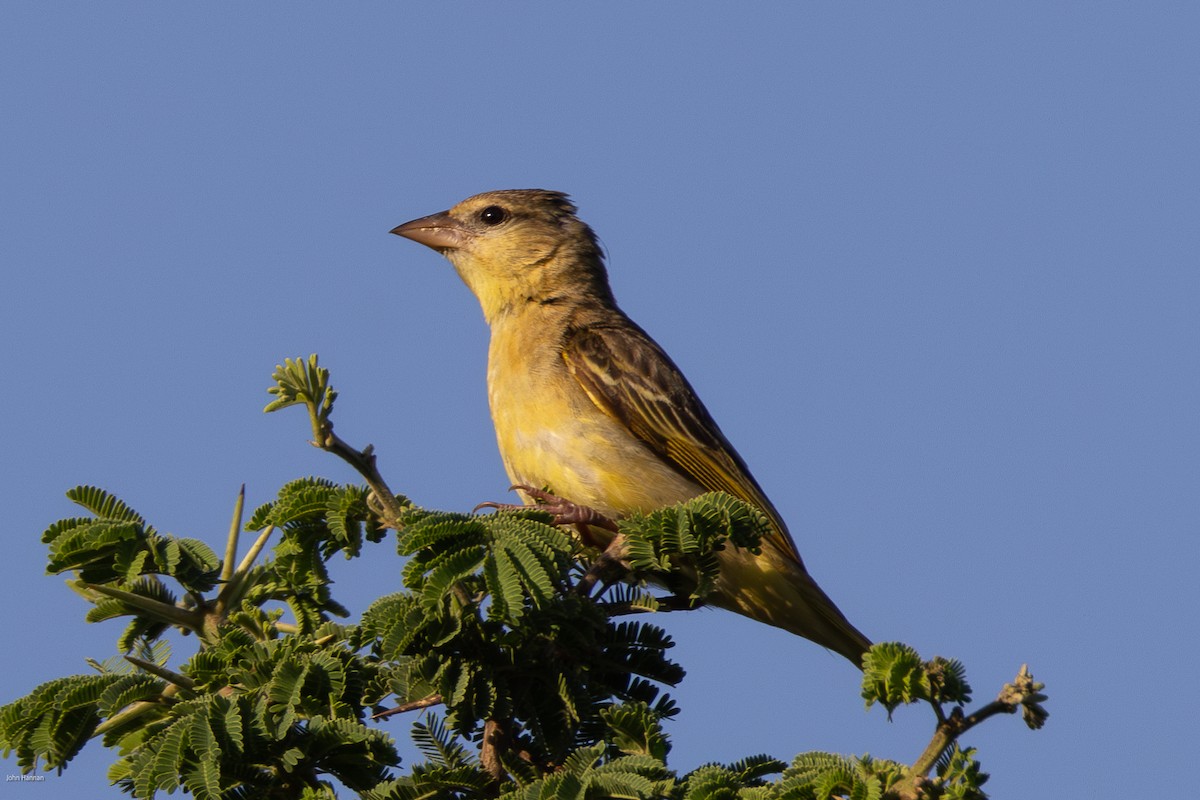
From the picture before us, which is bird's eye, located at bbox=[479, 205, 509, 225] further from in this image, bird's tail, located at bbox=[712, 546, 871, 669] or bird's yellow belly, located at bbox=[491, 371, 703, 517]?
bird's tail, located at bbox=[712, 546, 871, 669]

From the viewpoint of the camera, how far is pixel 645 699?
404 centimetres

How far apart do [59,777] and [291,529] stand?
891 mm

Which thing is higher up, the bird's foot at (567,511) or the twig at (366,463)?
the bird's foot at (567,511)

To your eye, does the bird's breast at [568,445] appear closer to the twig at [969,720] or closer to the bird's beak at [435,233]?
the bird's beak at [435,233]

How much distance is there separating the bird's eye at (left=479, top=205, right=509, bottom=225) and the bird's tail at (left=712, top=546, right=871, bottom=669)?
2.59 meters

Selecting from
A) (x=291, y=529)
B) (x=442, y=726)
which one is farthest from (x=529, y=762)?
(x=291, y=529)

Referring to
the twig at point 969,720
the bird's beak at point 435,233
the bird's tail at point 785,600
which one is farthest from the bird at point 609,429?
the twig at point 969,720

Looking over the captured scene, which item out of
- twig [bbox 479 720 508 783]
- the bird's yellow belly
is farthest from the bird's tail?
twig [bbox 479 720 508 783]

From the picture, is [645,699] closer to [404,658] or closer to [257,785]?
[404,658]

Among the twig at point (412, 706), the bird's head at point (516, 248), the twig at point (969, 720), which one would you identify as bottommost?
the twig at point (969, 720)

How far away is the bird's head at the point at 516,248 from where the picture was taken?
24.2ft

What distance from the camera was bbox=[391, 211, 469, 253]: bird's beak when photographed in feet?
25.2

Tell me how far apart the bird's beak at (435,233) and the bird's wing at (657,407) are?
125 cm

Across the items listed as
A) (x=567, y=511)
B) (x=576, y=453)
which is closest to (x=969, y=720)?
(x=567, y=511)
